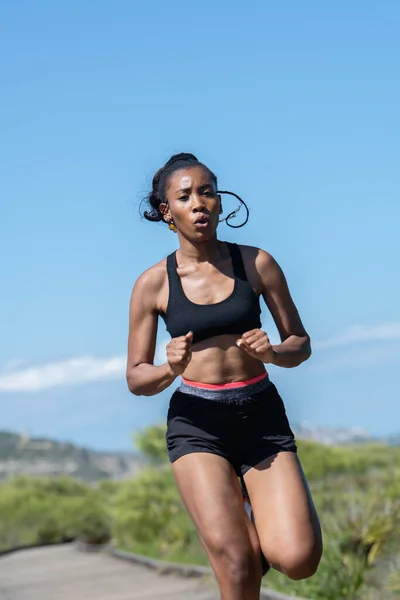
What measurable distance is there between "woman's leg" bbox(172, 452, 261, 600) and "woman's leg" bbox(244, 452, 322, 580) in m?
0.07

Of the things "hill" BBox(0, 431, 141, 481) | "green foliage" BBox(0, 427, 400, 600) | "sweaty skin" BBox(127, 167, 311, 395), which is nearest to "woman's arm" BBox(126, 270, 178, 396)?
"sweaty skin" BBox(127, 167, 311, 395)

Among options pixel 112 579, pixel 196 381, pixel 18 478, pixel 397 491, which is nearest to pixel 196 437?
pixel 196 381

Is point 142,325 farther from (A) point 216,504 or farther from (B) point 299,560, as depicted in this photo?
(B) point 299,560

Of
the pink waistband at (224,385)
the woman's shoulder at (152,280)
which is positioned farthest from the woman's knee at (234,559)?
the woman's shoulder at (152,280)

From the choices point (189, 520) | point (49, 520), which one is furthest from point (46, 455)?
point (189, 520)

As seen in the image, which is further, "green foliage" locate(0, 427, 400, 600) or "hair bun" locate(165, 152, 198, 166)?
"green foliage" locate(0, 427, 400, 600)

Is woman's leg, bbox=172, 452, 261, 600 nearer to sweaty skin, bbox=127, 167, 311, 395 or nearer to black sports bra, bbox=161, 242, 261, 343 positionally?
sweaty skin, bbox=127, 167, 311, 395

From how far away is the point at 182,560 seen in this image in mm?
13570

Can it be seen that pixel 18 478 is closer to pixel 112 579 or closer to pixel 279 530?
pixel 112 579

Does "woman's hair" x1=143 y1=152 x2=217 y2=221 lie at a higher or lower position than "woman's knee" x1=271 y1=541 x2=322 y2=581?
higher

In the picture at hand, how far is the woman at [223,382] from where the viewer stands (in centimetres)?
482

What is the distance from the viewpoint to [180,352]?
4738mm

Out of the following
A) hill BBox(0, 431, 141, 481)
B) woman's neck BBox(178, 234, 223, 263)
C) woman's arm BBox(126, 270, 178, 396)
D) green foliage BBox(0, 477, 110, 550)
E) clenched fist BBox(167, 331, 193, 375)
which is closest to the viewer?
clenched fist BBox(167, 331, 193, 375)

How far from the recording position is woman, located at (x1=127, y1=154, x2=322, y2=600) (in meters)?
4.82
